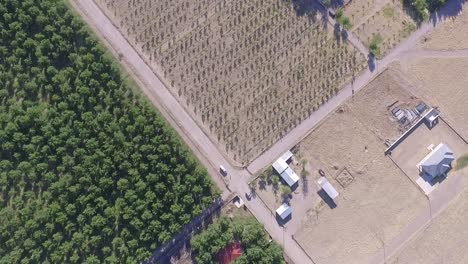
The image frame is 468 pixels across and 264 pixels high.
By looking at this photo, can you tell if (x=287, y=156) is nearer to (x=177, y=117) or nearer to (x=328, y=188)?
(x=328, y=188)

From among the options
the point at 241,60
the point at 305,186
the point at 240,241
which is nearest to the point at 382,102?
the point at 305,186

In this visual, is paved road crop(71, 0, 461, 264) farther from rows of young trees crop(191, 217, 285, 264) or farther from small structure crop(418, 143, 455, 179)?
small structure crop(418, 143, 455, 179)

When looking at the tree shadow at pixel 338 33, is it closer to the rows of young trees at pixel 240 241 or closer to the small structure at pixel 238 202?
the small structure at pixel 238 202

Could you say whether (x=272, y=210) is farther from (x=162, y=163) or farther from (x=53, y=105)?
(x=53, y=105)

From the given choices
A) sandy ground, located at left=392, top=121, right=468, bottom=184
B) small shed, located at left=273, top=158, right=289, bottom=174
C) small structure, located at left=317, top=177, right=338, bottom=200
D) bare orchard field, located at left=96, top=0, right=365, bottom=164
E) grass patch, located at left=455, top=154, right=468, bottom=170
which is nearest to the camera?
small shed, located at left=273, top=158, right=289, bottom=174

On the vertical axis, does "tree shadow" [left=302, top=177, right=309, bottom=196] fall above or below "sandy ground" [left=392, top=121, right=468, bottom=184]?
above

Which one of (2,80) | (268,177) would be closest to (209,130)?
(268,177)

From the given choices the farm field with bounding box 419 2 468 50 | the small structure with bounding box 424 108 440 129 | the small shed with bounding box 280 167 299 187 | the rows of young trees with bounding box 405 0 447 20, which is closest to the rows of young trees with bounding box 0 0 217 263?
the small shed with bounding box 280 167 299 187
